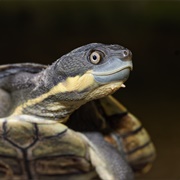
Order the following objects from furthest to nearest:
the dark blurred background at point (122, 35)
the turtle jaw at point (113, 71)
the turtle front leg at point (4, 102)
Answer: the dark blurred background at point (122, 35)
the turtle front leg at point (4, 102)
the turtle jaw at point (113, 71)

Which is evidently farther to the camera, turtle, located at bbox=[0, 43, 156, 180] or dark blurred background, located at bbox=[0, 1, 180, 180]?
dark blurred background, located at bbox=[0, 1, 180, 180]

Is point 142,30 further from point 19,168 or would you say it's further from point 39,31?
point 19,168

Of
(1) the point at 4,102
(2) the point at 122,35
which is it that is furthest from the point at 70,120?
(2) the point at 122,35

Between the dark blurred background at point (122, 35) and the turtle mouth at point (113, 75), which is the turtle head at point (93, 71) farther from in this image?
the dark blurred background at point (122, 35)

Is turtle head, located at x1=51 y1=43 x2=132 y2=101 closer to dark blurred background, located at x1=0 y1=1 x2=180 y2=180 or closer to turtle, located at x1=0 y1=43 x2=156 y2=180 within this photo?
turtle, located at x1=0 y1=43 x2=156 y2=180

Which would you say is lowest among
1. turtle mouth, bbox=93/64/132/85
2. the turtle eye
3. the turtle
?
the turtle

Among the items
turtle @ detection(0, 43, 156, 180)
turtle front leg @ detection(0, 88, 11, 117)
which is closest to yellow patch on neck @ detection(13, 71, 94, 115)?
turtle @ detection(0, 43, 156, 180)

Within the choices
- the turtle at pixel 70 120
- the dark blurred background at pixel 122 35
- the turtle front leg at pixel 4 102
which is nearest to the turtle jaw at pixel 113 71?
Answer: the turtle at pixel 70 120

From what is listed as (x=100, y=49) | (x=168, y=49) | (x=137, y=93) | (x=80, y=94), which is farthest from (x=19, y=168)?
(x=137, y=93)
